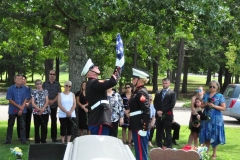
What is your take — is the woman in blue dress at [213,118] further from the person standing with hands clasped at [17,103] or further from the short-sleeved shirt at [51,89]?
the person standing with hands clasped at [17,103]

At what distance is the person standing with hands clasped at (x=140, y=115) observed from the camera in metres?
7.79

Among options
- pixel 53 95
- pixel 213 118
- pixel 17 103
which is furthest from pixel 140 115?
pixel 17 103

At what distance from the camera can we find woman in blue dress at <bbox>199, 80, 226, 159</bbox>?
10.1 meters

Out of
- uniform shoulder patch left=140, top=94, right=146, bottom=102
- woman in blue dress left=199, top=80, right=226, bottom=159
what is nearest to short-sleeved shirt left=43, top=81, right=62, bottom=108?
woman in blue dress left=199, top=80, right=226, bottom=159

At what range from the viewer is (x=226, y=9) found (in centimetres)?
1076

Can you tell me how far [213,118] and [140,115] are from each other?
289cm

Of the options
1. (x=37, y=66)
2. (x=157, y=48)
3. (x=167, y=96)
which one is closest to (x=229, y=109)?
A: (x=157, y=48)

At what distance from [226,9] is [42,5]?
461 centimetres

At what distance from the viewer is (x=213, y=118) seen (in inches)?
402

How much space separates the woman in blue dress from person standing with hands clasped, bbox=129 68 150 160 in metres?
2.68

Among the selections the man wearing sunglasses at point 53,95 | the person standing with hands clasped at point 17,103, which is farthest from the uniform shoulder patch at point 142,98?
the person standing with hands clasped at point 17,103

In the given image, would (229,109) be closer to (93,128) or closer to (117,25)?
(117,25)

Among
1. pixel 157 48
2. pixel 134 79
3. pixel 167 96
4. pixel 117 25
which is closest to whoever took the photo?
pixel 134 79

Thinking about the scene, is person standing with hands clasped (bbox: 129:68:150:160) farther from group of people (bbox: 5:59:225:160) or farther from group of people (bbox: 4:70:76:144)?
group of people (bbox: 4:70:76:144)
